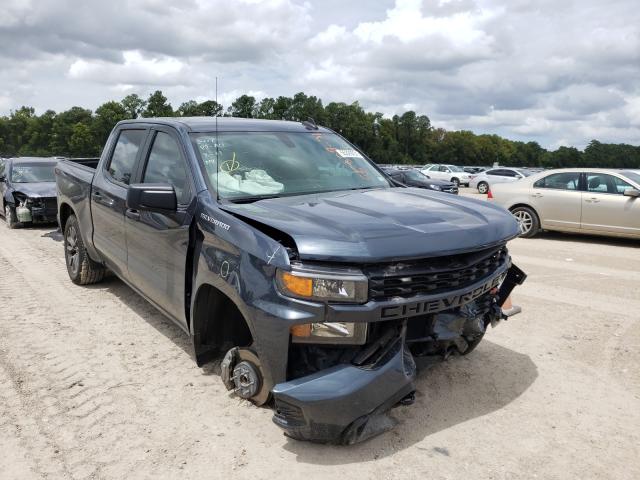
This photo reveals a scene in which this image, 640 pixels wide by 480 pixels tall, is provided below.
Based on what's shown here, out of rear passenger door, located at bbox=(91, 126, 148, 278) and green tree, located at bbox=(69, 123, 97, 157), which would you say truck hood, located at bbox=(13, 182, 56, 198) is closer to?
rear passenger door, located at bbox=(91, 126, 148, 278)

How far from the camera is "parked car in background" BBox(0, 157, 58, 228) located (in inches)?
460

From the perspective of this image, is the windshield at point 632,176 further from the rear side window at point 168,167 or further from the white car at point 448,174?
the white car at point 448,174

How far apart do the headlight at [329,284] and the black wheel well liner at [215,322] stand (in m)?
0.85

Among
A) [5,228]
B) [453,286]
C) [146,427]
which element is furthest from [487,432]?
[5,228]

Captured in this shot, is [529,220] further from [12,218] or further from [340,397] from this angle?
[12,218]

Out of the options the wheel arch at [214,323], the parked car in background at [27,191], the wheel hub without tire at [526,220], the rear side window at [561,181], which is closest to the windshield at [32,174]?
the parked car in background at [27,191]

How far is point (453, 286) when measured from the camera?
3109mm

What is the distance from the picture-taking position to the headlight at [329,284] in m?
2.73

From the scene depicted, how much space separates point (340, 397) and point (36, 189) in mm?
11474

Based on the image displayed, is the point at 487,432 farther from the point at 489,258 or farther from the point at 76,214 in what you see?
the point at 76,214

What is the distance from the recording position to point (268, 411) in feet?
11.3

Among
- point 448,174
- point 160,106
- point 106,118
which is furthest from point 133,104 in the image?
point 448,174

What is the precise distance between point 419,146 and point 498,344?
4538 inches

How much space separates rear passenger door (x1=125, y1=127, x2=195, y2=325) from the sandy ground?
59 cm
